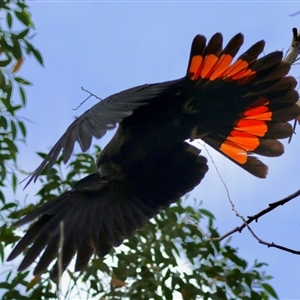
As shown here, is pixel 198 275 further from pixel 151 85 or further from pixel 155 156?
pixel 151 85

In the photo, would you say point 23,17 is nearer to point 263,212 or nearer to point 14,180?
point 14,180

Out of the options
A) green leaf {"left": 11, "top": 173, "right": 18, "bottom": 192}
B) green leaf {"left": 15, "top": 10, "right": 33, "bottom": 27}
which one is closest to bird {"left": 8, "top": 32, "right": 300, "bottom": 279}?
green leaf {"left": 11, "top": 173, "right": 18, "bottom": 192}

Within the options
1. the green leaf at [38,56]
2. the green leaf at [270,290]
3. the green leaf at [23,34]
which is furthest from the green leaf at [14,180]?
the green leaf at [270,290]

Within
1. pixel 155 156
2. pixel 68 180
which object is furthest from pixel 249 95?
pixel 68 180

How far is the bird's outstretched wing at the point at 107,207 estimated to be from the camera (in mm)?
3264

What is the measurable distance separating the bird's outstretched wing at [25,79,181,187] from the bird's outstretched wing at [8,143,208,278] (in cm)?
46

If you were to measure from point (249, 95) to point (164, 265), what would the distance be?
1070 millimetres

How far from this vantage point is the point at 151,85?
2.88 m

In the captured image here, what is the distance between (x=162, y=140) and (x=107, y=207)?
534 mm

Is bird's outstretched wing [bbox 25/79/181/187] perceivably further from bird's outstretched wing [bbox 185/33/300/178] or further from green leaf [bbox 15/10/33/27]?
green leaf [bbox 15/10/33/27]

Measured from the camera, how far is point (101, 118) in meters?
2.61

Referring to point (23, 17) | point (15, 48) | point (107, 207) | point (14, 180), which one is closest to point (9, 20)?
point (23, 17)

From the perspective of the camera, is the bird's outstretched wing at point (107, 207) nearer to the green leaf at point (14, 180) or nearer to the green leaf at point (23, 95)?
the green leaf at point (14, 180)

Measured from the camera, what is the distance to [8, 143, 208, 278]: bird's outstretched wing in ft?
10.7
